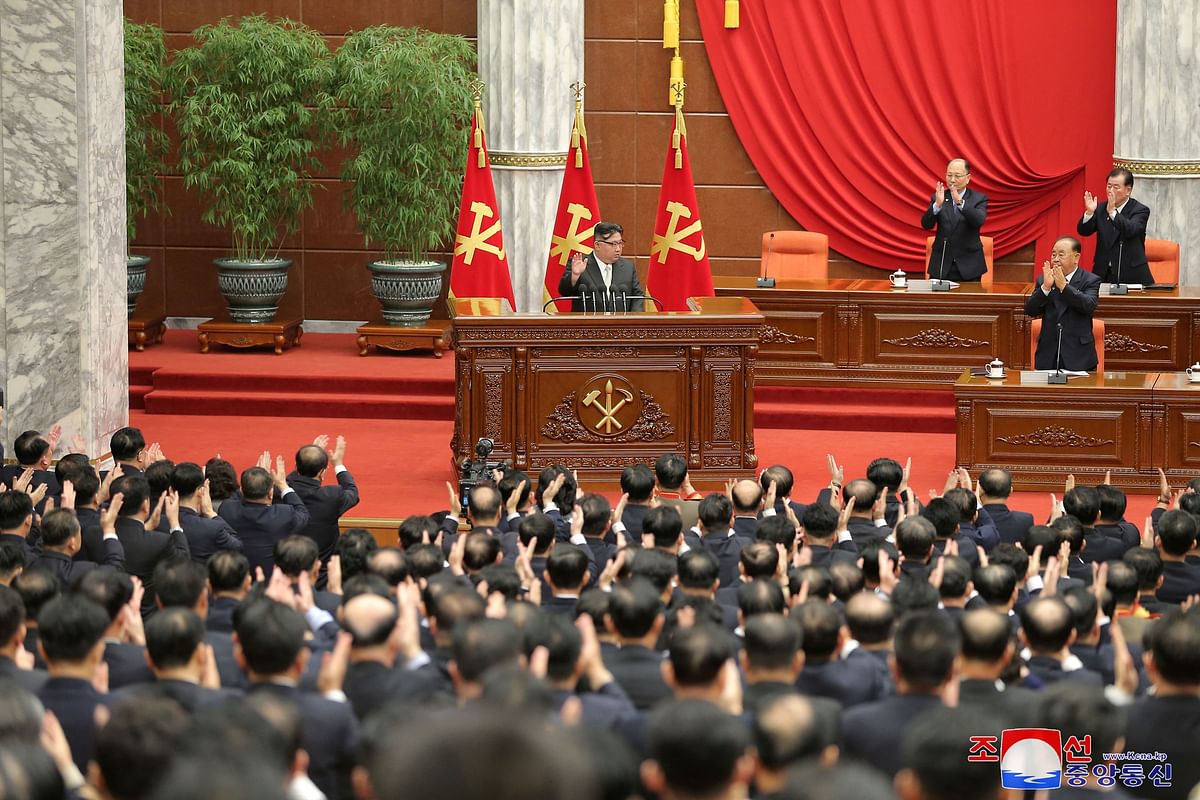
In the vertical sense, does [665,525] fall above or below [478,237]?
below

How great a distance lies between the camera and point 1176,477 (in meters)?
8.30

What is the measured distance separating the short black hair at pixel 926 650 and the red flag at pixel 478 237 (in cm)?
599

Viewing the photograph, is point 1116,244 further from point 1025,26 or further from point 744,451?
point 744,451

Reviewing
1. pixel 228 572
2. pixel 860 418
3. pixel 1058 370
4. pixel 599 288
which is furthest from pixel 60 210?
pixel 1058 370

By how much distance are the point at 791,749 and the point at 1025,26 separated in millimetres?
9708

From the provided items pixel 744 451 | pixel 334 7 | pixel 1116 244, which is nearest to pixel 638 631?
pixel 744 451

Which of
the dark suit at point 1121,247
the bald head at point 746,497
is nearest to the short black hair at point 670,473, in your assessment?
the bald head at point 746,497

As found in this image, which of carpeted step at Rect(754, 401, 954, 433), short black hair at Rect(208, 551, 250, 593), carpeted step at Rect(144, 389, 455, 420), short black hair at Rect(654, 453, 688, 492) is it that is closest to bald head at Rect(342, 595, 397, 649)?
short black hair at Rect(208, 551, 250, 593)

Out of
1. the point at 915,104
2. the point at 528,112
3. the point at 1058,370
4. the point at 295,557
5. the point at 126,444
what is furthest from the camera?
the point at 915,104

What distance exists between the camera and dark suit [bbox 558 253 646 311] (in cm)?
830

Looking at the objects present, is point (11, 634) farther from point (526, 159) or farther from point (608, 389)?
point (526, 159)

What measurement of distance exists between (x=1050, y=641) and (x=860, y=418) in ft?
19.4

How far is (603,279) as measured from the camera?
8352 mm

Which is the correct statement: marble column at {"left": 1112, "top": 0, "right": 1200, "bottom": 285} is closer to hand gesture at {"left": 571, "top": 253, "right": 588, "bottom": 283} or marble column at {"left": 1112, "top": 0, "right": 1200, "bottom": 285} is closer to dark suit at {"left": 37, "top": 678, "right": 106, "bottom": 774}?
hand gesture at {"left": 571, "top": 253, "right": 588, "bottom": 283}
